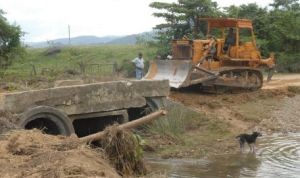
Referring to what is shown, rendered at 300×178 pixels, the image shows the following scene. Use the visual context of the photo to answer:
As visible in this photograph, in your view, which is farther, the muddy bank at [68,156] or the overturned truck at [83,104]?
the overturned truck at [83,104]

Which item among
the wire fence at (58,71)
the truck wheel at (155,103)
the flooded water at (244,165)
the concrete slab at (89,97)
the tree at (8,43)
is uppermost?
the tree at (8,43)

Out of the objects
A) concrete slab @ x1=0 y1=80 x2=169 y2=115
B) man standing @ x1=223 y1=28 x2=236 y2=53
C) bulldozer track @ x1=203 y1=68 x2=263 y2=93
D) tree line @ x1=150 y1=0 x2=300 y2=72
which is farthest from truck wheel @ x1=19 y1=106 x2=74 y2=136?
tree line @ x1=150 y1=0 x2=300 y2=72

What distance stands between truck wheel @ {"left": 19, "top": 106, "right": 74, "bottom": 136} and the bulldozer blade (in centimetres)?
713

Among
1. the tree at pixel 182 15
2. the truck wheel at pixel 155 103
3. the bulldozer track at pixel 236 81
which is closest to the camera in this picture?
the truck wheel at pixel 155 103

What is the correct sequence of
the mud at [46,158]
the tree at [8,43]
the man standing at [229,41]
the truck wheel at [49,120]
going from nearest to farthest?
1. the mud at [46,158]
2. the truck wheel at [49,120]
3. the man standing at [229,41]
4. the tree at [8,43]

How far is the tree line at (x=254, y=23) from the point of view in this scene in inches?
1282

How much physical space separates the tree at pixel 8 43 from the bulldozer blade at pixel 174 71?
34.4 ft

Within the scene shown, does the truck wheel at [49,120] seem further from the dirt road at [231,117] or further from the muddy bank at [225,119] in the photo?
the dirt road at [231,117]

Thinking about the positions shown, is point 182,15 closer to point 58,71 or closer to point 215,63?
point 58,71

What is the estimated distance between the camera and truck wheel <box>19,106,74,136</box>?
514 inches

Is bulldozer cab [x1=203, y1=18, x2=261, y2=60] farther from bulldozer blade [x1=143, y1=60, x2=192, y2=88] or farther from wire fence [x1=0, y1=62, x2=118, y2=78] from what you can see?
wire fence [x1=0, y1=62, x2=118, y2=78]

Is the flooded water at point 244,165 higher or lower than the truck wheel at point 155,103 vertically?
lower

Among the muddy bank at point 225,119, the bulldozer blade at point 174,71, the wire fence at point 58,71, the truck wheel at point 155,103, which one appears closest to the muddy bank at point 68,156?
the muddy bank at point 225,119

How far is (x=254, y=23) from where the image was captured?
35.6 m
